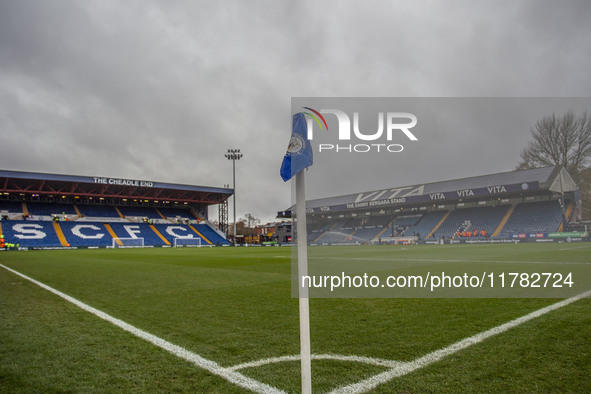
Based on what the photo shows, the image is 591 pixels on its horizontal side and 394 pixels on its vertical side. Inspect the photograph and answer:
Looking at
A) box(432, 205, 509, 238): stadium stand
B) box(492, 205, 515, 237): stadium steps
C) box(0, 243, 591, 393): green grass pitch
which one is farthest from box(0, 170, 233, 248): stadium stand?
box(0, 243, 591, 393): green grass pitch

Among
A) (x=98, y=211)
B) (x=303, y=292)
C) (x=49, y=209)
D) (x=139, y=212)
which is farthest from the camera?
(x=139, y=212)

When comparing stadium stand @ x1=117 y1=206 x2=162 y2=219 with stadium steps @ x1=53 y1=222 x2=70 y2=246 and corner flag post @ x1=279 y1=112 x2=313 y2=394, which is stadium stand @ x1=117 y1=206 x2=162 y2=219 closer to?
stadium steps @ x1=53 y1=222 x2=70 y2=246

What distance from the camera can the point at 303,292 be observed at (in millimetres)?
2410

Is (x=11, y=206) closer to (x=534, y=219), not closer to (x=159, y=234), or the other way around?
(x=159, y=234)

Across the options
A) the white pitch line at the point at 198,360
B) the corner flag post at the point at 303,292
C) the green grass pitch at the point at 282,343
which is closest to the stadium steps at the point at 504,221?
the green grass pitch at the point at 282,343

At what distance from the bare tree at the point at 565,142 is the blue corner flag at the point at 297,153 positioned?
26929 millimetres

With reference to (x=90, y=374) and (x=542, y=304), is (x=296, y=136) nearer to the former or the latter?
(x=90, y=374)

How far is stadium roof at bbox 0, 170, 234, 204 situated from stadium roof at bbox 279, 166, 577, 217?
25406mm

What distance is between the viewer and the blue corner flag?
2.55 meters

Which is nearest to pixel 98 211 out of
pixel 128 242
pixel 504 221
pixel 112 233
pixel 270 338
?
pixel 112 233

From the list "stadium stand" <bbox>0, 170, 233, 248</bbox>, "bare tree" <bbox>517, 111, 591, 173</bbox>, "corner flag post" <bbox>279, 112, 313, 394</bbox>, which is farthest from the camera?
"stadium stand" <bbox>0, 170, 233, 248</bbox>

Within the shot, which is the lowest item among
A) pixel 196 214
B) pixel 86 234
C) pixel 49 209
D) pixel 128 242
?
pixel 128 242

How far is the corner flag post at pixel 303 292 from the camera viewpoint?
7.86 ft

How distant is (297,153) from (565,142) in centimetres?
A: 2989
